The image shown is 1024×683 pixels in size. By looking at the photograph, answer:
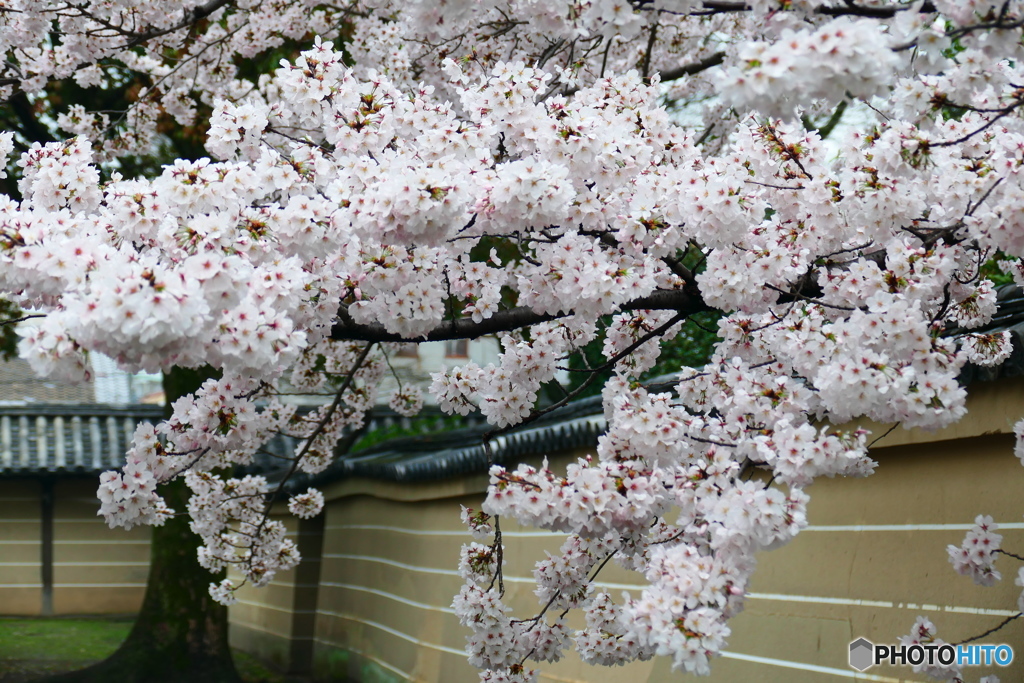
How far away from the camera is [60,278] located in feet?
9.52

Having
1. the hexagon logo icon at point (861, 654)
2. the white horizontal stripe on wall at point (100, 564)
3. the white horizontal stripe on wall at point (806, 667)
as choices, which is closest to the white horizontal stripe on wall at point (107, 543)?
the white horizontal stripe on wall at point (100, 564)

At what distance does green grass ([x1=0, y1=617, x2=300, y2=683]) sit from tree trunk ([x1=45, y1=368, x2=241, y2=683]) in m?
1.29

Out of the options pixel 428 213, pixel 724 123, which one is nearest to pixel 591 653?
pixel 428 213

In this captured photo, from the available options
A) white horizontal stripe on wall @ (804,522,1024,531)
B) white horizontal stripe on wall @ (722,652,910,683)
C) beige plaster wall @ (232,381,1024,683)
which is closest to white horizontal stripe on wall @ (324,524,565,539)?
beige plaster wall @ (232,381,1024,683)

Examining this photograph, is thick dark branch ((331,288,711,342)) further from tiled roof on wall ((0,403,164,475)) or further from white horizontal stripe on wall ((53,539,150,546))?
white horizontal stripe on wall ((53,539,150,546))

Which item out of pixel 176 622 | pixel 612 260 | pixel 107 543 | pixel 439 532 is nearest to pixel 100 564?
pixel 107 543

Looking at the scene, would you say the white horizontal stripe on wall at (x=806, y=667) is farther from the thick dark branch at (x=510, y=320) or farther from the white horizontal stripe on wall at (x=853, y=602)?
the thick dark branch at (x=510, y=320)

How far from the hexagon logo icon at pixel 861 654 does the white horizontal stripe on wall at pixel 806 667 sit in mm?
36

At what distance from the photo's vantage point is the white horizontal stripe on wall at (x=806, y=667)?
421 centimetres

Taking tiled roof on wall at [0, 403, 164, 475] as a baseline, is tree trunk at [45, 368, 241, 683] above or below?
below

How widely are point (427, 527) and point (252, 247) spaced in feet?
20.5

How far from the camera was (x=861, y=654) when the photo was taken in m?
4.35

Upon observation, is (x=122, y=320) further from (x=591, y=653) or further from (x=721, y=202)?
(x=591, y=653)

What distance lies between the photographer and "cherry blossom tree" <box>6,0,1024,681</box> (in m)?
2.67
